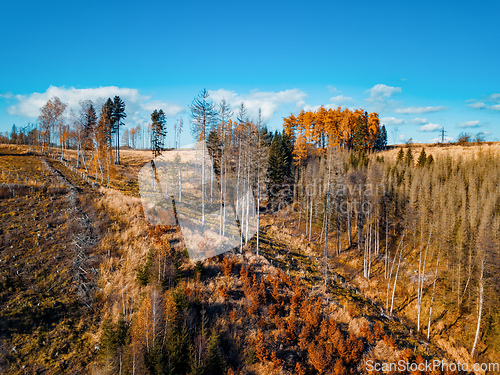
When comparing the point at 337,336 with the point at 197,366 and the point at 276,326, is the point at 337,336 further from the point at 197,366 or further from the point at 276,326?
the point at 197,366

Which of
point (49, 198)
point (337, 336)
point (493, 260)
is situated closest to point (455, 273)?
point (493, 260)

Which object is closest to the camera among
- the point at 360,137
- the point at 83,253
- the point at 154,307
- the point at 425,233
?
the point at 154,307

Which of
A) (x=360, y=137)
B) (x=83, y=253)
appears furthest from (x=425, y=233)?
(x=360, y=137)

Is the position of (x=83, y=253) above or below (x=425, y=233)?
above

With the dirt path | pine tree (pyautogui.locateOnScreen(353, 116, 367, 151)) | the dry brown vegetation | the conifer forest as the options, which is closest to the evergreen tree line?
the conifer forest

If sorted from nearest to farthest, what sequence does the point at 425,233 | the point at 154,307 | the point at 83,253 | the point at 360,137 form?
the point at 154,307
the point at 83,253
the point at 425,233
the point at 360,137

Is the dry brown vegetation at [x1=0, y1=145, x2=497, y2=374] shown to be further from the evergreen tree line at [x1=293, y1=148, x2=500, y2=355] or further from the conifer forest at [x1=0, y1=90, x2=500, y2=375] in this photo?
the evergreen tree line at [x1=293, y1=148, x2=500, y2=355]

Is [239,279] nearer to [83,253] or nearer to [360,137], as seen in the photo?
[83,253]

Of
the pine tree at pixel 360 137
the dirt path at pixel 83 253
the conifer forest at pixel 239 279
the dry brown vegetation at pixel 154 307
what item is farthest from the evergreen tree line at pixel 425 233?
the dirt path at pixel 83 253

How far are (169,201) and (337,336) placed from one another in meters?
26.4

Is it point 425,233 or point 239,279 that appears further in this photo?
point 425,233

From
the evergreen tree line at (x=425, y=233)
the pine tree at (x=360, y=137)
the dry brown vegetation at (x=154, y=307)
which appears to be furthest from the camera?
the pine tree at (x=360, y=137)

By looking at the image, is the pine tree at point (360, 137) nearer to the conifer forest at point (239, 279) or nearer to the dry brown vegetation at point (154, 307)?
the conifer forest at point (239, 279)

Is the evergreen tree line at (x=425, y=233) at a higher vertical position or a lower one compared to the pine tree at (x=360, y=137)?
lower
